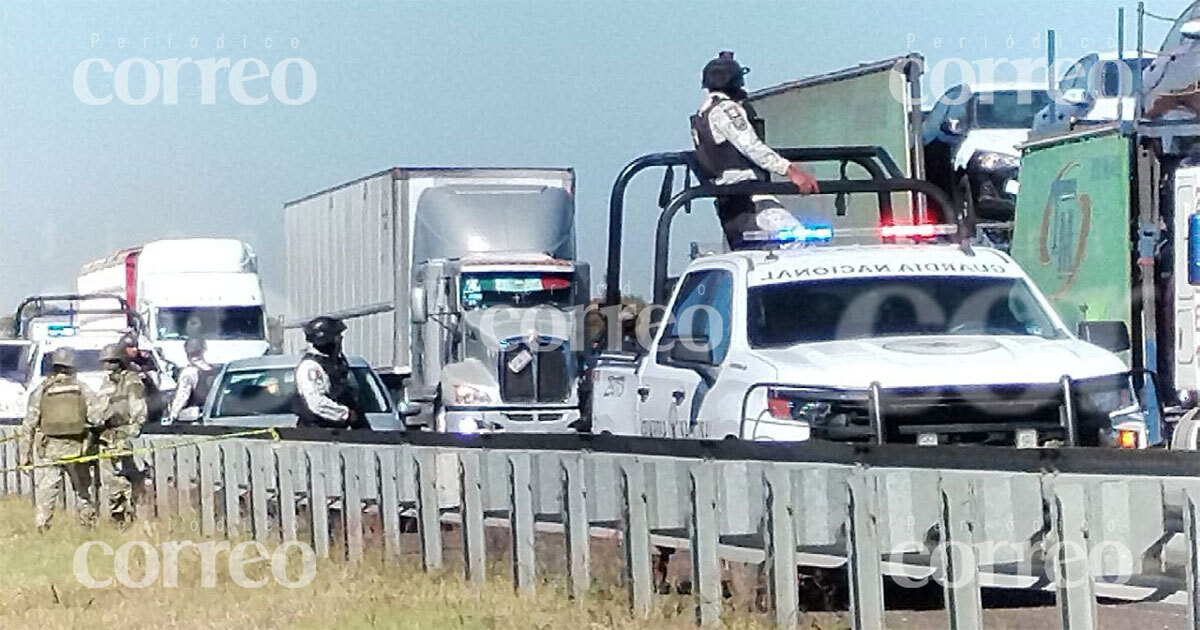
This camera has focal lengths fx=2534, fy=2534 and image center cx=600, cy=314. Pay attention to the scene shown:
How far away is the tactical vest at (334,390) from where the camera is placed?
16.9 meters

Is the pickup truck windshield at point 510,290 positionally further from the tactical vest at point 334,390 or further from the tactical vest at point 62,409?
the tactical vest at point 334,390

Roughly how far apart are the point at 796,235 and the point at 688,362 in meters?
1.05

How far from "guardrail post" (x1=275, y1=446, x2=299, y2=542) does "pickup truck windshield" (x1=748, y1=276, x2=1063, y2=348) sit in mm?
4340

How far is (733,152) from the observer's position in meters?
14.9

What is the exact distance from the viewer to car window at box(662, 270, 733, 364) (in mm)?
13633

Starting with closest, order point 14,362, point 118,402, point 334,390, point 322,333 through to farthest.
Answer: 1. point 322,333
2. point 334,390
3. point 118,402
4. point 14,362

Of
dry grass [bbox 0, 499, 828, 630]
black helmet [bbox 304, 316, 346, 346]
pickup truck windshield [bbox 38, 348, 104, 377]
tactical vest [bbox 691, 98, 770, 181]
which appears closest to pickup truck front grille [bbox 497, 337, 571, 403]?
pickup truck windshield [bbox 38, 348, 104, 377]

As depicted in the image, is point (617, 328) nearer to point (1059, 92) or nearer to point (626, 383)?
point (626, 383)

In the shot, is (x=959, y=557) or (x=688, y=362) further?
(x=688, y=362)

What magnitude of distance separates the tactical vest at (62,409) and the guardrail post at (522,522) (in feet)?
26.0

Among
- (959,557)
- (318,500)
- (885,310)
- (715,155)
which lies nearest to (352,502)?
(318,500)

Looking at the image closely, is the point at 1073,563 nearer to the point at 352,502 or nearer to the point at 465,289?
the point at 352,502

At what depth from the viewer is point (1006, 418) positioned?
12352mm

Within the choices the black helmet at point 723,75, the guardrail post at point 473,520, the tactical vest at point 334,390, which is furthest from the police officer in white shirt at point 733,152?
the tactical vest at point 334,390
